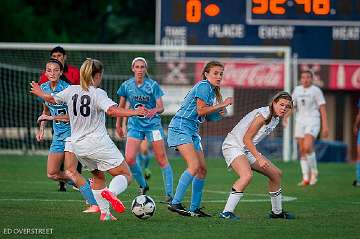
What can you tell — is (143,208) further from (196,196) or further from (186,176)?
(196,196)

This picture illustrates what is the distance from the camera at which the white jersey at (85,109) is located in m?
11.1

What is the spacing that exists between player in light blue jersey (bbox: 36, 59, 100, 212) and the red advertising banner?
53.8ft

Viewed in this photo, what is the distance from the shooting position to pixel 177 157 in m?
29.5

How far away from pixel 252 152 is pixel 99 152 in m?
1.64

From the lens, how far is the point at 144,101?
15.1 m

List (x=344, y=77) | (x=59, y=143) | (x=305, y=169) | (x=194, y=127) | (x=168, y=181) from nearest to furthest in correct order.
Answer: (x=194, y=127), (x=59, y=143), (x=168, y=181), (x=305, y=169), (x=344, y=77)

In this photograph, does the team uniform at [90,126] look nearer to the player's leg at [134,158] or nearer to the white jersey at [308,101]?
the player's leg at [134,158]

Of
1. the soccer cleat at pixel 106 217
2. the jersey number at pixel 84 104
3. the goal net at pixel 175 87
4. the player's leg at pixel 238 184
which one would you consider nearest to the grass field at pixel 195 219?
the soccer cleat at pixel 106 217

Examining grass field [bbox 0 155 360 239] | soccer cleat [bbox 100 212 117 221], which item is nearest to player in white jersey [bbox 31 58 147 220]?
soccer cleat [bbox 100 212 117 221]

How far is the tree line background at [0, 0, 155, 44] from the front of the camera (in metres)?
36.7

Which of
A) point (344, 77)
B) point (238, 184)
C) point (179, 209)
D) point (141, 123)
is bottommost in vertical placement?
point (344, 77)

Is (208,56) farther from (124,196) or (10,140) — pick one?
(124,196)

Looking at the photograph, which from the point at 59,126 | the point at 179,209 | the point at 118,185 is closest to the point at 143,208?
the point at 118,185

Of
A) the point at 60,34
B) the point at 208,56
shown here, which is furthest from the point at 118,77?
the point at 60,34
